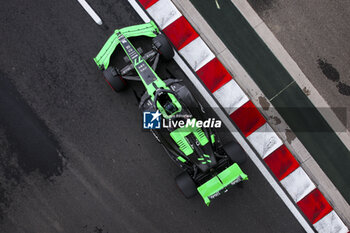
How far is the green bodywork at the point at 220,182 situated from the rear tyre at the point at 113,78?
242 centimetres

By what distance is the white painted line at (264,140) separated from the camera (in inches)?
209

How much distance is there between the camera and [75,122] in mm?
5359

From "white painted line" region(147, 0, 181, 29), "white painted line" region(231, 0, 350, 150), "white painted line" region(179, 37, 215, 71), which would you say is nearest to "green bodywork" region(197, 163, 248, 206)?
"white painted line" region(179, 37, 215, 71)

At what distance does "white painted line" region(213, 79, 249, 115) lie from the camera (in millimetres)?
5324

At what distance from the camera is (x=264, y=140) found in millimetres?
5309

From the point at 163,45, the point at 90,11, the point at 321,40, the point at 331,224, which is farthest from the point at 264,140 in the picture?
the point at 90,11

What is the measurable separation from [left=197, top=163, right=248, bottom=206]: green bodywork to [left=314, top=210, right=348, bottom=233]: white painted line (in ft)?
7.03

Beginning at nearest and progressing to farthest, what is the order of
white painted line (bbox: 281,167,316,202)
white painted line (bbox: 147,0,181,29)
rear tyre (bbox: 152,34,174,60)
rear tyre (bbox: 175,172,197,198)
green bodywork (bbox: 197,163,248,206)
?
1. green bodywork (bbox: 197,163,248,206)
2. rear tyre (bbox: 175,172,197,198)
3. rear tyre (bbox: 152,34,174,60)
4. white painted line (bbox: 281,167,316,202)
5. white painted line (bbox: 147,0,181,29)

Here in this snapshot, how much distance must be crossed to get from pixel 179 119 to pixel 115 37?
6.74 feet

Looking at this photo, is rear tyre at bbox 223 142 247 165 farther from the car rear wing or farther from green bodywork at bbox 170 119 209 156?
the car rear wing

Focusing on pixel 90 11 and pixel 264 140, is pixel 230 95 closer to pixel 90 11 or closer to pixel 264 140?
pixel 264 140

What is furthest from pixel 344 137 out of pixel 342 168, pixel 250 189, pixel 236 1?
pixel 236 1

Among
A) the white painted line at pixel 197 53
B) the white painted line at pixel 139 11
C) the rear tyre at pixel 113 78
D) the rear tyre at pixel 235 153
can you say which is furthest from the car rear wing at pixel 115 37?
the rear tyre at pixel 235 153

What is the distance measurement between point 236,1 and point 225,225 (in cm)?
454
